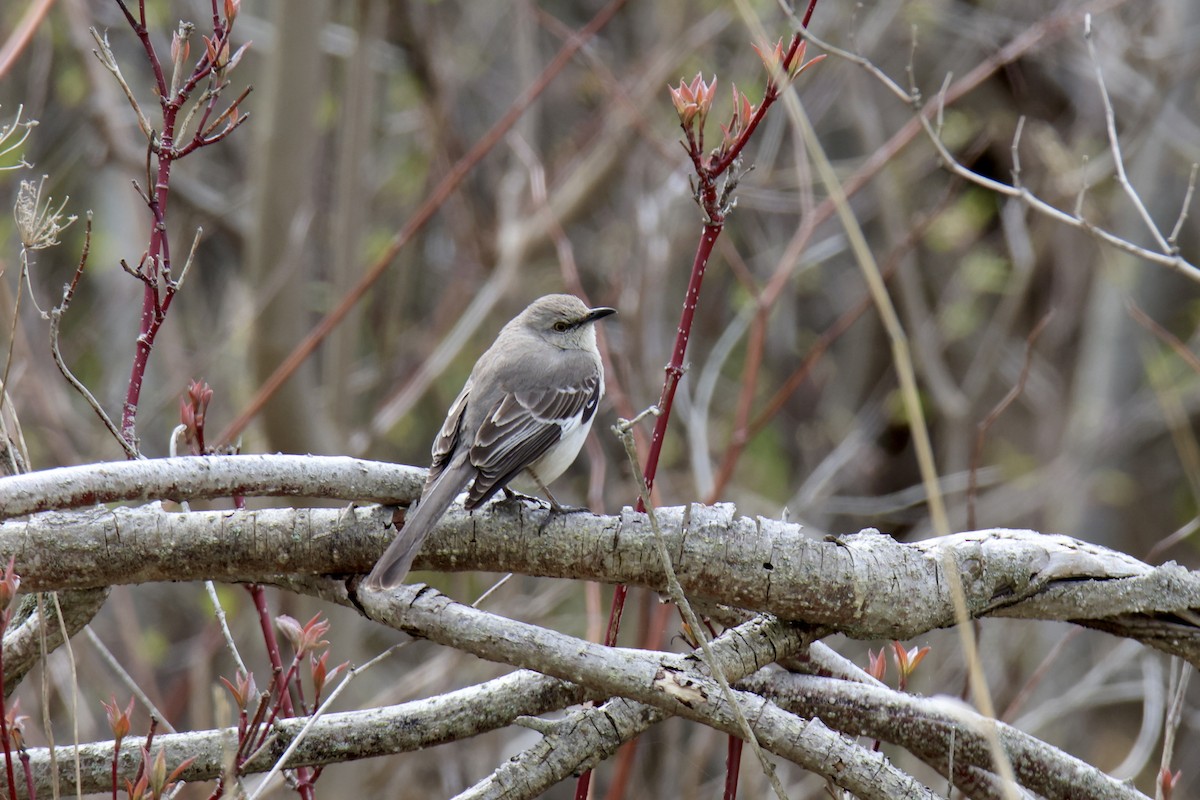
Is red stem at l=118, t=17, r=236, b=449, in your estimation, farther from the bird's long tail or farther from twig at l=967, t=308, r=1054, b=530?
twig at l=967, t=308, r=1054, b=530

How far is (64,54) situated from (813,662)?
7.70 m

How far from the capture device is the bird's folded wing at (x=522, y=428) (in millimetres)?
3602

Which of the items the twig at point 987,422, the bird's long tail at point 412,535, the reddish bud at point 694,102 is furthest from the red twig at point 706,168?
the twig at point 987,422

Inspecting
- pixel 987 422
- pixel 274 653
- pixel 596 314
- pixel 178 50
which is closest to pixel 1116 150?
pixel 987 422

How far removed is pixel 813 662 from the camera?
3.14m

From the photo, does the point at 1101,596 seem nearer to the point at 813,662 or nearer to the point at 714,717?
the point at 813,662

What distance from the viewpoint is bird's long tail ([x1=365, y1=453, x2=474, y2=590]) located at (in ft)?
8.89

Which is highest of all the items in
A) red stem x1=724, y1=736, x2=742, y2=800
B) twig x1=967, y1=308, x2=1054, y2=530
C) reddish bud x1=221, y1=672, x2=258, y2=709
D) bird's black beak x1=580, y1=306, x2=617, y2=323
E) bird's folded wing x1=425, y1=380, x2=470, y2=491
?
bird's black beak x1=580, y1=306, x2=617, y2=323

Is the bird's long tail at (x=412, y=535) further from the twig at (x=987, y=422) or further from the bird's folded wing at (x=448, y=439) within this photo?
the twig at (x=987, y=422)

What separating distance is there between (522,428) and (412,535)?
1.38 metres

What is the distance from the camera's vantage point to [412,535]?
2793 mm

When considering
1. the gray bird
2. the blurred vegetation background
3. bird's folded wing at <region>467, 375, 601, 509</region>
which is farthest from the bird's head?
bird's folded wing at <region>467, 375, 601, 509</region>

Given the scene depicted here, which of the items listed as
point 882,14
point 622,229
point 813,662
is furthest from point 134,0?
point 813,662

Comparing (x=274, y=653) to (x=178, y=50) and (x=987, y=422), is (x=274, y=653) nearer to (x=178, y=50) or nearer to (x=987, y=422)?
(x=178, y=50)
